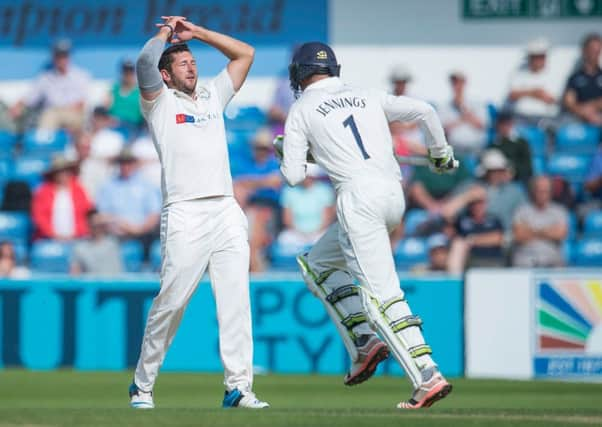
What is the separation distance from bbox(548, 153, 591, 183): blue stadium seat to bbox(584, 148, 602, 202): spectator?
0.22m

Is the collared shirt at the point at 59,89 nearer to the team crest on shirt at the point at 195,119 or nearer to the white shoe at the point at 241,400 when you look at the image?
the team crest on shirt at the point at 195,119

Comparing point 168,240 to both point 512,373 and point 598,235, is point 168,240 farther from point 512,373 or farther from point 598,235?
point 598,235

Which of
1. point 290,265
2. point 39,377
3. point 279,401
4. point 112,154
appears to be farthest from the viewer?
point 112,154

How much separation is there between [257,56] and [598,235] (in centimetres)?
529

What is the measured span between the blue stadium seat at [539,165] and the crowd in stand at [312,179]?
3 centimetres

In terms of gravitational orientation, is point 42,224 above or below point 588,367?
above

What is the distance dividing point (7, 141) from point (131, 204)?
106 inches

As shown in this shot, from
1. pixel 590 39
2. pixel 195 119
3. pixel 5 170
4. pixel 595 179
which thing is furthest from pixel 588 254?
pixel 195 119

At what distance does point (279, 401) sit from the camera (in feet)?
34.8

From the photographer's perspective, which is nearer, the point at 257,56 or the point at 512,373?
the point at 512,373

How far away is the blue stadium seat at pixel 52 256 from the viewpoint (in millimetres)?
15547

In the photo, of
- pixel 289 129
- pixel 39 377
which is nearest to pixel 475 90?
pixel 39 377

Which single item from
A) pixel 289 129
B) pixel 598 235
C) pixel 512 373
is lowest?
pixel 512 373

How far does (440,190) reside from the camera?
16.2 m
